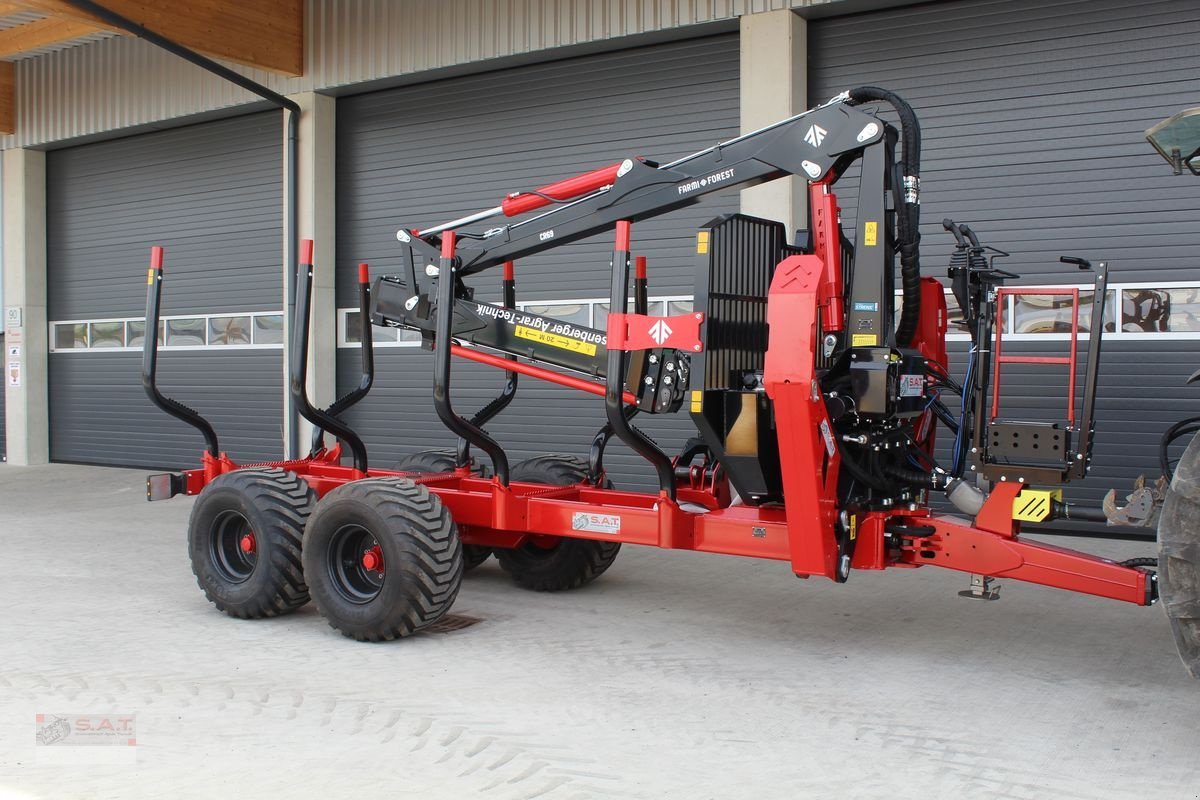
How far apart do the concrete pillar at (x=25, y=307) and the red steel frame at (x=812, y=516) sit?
12.6 metres

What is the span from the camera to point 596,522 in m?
6.31

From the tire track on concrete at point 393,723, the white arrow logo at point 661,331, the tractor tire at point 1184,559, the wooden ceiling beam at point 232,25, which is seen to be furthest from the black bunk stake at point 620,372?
the wooden ceiling beam at point 232,25

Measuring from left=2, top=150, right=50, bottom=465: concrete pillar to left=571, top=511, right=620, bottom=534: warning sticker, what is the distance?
13372 mm

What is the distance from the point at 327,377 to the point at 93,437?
526cm

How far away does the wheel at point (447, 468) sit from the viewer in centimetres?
807

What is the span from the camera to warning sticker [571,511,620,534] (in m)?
6.25

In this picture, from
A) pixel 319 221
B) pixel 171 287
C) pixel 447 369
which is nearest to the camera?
pixel 447 369

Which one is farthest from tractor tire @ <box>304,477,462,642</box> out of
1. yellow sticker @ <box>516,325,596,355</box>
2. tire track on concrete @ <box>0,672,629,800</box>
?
yellow sticker @ <box>516,325,596,355</box>

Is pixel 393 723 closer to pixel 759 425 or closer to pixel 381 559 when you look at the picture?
pixel 381 559

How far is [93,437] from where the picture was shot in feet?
54.6

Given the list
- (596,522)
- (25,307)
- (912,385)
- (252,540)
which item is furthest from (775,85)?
(25,307)

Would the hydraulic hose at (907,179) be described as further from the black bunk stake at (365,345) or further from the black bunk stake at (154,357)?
the black bunk stake at (154,357)

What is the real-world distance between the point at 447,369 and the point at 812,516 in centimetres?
231

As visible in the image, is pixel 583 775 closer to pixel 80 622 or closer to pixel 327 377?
pixel 80 622
